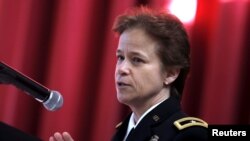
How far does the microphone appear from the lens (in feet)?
2.63

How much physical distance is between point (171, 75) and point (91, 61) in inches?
19.9

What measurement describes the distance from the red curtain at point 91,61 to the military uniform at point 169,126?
1.12 feet

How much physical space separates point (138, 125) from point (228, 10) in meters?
0.58

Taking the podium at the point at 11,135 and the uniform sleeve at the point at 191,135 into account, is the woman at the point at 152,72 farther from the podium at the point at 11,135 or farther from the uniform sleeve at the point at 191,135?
the podium at the point at 11,135

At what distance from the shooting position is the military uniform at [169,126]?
107cm

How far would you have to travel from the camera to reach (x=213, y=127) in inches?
37.8

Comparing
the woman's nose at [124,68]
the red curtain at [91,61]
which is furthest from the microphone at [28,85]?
the red curtain at [91,61]

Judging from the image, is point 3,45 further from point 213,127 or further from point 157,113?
point 213,127

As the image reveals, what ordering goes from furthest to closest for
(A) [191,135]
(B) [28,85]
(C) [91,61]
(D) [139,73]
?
1. (C) [91,61]
2. (D) [139,73]
3. (A) [191,135]
4. (B) [28,85]

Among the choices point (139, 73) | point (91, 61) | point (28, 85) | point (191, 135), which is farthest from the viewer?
point (91, 61)

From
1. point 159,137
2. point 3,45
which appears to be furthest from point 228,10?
point 3,45

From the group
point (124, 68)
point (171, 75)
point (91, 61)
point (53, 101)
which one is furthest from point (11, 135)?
point (91, 61)

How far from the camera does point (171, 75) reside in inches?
48.2

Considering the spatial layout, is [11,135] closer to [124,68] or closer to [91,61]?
[124,68]
